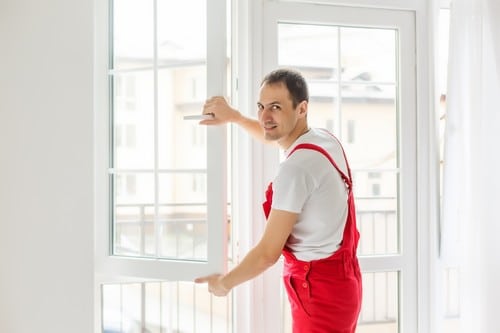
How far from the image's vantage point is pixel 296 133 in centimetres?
179

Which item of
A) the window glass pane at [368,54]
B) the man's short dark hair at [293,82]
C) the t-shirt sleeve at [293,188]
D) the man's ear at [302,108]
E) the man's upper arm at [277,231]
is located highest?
the window glass pane at [368,54]

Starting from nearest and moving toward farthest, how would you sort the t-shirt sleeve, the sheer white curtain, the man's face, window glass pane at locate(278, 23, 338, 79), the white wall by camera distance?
the t-shirt sleeve, the man's face, the white wall, the sheer white curtain, window glass pane at locate(278, 23, 338, 79)

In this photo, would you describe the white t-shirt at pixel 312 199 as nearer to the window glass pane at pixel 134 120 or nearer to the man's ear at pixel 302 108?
the man's ear at pixel 302 108

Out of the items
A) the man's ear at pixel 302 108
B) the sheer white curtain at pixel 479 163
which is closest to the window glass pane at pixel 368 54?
the sheer white curtain at pixel 479 163

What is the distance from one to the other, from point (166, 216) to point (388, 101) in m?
1.11

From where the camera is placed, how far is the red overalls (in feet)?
5.50

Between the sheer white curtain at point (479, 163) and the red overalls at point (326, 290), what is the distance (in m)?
0.62

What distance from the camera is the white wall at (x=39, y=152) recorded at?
191 centimetres

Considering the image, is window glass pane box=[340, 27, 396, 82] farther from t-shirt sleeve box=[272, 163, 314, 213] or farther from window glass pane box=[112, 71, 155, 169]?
window glass pane box=[112, 71, 155, 169]

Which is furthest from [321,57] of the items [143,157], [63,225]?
[63,225]

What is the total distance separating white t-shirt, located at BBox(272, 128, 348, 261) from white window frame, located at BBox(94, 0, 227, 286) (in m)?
0.25

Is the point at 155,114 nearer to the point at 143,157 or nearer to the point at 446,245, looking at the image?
the point at 143,157

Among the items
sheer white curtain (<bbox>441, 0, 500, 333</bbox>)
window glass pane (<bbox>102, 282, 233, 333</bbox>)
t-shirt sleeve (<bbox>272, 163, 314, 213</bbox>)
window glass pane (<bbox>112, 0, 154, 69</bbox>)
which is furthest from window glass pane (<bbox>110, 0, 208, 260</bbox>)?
sheer white curtain (<bbox>441, 0, 500, 333</bbox>)

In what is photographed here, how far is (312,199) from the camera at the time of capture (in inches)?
65.3
